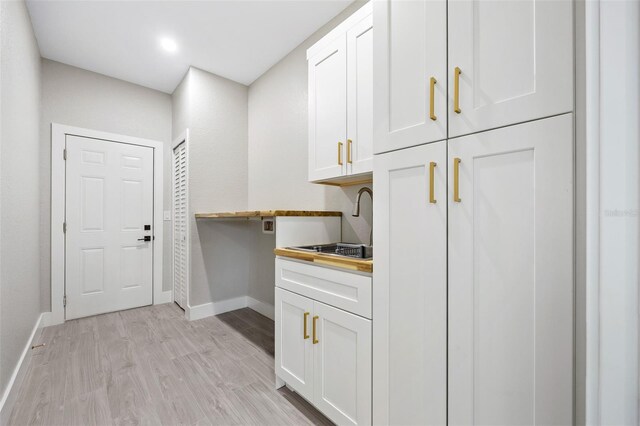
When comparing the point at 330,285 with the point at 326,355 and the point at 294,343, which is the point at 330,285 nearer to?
the point at 326,355

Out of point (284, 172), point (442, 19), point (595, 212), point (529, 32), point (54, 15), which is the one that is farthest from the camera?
point (284, 172)

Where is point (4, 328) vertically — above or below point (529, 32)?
below

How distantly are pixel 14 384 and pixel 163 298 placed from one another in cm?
179

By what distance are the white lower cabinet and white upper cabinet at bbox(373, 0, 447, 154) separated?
69 cm

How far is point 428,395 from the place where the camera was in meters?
1.04

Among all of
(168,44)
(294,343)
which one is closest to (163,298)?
(294,343)

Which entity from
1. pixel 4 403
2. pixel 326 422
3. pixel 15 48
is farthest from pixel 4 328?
pixel 326 422

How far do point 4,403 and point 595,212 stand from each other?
273 centimetres

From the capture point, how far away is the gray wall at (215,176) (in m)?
3.00

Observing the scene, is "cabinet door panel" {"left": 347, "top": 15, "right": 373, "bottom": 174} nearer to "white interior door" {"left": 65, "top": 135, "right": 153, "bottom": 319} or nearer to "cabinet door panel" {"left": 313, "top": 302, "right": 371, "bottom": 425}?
"cabinet door panel" {"left": 313, "top": 302, "right": 371, "bottom": 425}

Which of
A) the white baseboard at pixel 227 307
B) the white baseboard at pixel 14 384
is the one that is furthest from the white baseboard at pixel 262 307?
the white baseboard at pixel 14 384

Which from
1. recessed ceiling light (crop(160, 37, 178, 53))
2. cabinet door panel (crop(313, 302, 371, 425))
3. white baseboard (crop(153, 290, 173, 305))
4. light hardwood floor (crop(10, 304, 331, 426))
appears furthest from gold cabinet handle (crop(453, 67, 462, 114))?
white baseboard (crop(153, 290, 173, 305))

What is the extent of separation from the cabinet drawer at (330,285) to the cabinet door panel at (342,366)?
0.04 meters

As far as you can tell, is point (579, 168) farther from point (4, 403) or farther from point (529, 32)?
point (4, 403)
